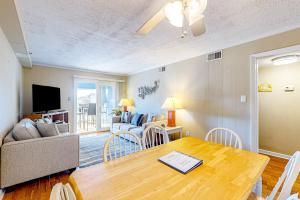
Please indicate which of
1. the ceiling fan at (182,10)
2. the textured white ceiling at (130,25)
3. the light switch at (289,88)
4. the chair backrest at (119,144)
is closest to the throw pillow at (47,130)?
the chair backrest at (119,144)

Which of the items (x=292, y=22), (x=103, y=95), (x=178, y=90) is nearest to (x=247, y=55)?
(x=292, y=22)

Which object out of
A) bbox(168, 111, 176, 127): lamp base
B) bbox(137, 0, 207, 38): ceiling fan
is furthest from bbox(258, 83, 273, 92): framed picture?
bbox(137, 0, 207, 38): ceiling fan

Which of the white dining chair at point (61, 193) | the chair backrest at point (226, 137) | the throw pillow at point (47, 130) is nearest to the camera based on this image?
the white dining chair at point (61, 193)

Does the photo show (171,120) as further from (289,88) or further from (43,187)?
(43,187)

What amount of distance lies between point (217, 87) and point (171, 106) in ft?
3.72

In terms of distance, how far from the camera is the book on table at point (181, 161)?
45.2 inches

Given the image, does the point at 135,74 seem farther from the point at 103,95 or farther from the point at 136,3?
the point at 136,3

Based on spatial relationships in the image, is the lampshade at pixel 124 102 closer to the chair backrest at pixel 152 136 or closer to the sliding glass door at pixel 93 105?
the sliding glass door at pixel 93 105

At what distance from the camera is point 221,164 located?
123 centimetres

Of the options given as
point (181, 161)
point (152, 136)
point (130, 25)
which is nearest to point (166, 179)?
point (181, 161)

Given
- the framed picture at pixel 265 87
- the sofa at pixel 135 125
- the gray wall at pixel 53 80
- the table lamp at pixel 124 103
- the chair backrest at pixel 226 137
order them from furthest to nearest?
the table lamp at pixel 124 103, the gray wall at pixel 53 80, the sofa at pixel 135 125, the framed picture at pixel 265 87, the chair backrest at pixel 226 137

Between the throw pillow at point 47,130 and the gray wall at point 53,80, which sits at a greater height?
the gray wall at point 53,80

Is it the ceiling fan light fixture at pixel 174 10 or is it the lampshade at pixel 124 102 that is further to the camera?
the lampshade at pixel 124 102

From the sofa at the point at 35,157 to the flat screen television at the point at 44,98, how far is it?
168 cm
